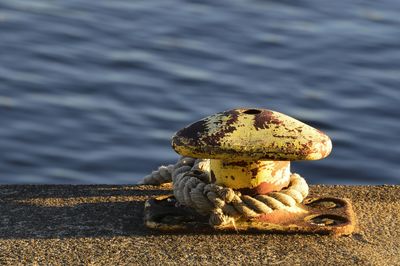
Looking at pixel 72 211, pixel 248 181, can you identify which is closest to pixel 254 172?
pixel 248 181

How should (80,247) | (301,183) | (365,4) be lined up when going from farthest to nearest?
(365,4), (301,183), (80,247)

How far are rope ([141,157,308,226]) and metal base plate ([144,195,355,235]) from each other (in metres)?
0.03

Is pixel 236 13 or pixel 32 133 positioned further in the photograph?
pixel 236 13

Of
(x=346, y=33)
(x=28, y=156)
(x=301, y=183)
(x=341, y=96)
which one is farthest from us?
(x=346, y=33)

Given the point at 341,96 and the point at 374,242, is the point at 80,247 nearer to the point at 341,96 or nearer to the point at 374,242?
the point at 374,242

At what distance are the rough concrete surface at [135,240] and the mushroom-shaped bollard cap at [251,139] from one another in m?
0.28

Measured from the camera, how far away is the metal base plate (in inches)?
160

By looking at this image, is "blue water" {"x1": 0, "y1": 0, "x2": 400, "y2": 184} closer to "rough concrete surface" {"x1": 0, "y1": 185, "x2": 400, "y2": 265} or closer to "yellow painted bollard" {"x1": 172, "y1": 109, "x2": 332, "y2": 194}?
"rough concrete surface" {"x1": 0, "y1": 185, "x2": 400, "y2": 265}

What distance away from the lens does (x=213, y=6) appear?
10.2 metres

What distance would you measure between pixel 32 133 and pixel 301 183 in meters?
4.00

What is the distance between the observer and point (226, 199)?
4.02 meters

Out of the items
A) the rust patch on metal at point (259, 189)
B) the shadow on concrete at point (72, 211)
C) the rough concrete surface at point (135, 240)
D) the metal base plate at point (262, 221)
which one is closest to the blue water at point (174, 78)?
the shadow on concrete at point (72, 211)

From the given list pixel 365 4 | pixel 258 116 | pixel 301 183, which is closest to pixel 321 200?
pixel 301 183

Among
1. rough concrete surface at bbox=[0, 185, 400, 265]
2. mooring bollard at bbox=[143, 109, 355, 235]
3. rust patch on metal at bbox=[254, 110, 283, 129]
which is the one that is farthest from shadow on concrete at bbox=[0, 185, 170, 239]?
rust patch on metal at bbox=[254, 110, 283, 129]
